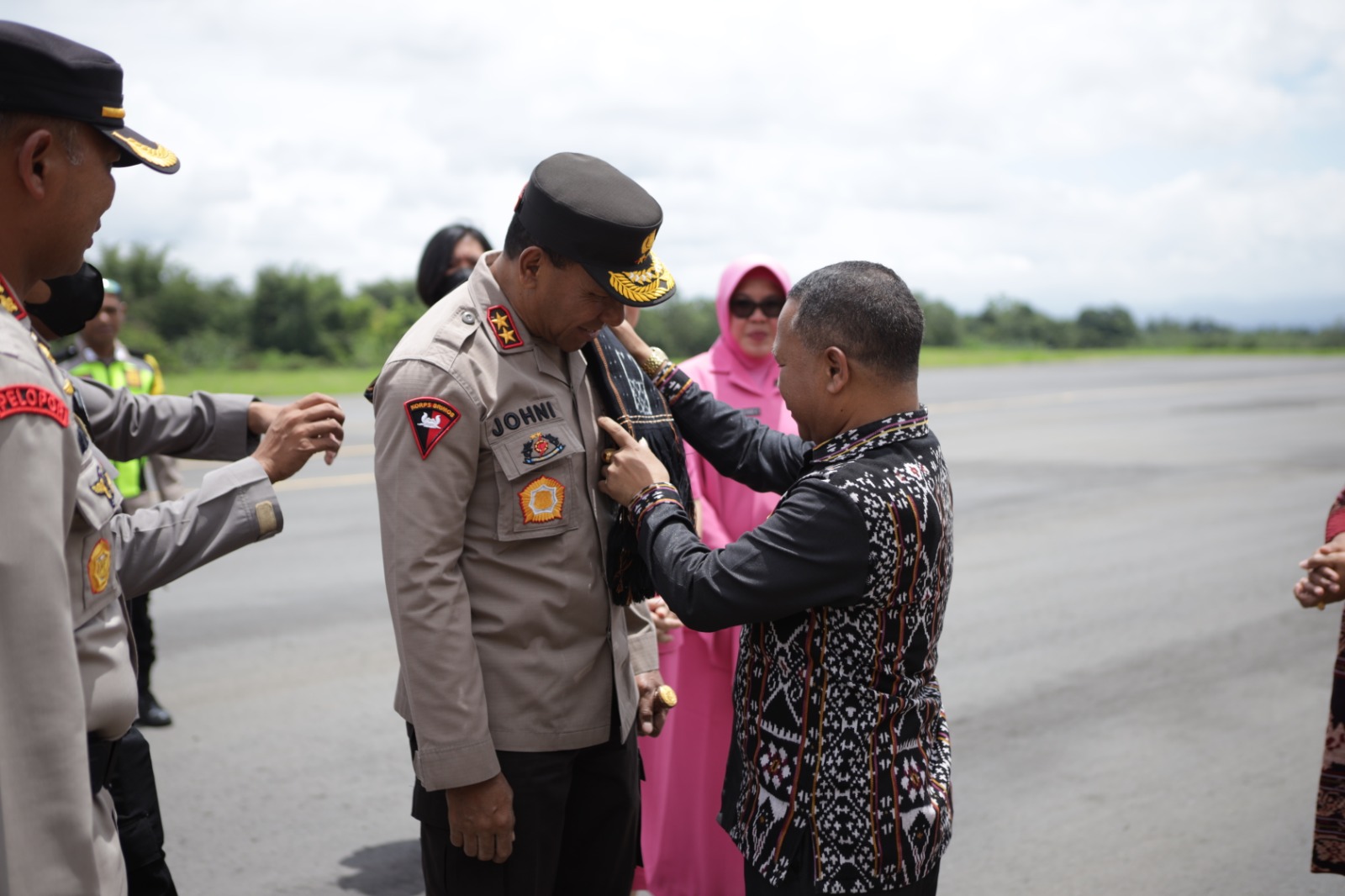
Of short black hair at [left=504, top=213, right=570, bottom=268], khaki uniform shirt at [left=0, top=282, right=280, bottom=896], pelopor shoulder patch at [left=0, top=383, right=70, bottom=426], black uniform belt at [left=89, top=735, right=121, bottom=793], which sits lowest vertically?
black uniform belt at [left=89, top=735, right=121, bottom=793]

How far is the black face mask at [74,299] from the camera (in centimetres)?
285

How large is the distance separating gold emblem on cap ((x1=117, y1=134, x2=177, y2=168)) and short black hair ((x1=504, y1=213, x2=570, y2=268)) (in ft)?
2.34

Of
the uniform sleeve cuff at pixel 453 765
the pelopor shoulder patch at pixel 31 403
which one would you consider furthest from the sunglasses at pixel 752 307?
the pelopor shoulder patch at pixel 31 403

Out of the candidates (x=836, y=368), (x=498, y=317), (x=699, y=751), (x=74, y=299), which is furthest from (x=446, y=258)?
(x=836, y=368)

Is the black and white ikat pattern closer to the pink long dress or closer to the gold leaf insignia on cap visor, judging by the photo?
the gold leaf insignia on cap visor

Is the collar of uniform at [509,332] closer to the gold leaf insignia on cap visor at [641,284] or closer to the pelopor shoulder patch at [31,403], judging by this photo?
the gold leaf insignia on cap visor at [641,284]

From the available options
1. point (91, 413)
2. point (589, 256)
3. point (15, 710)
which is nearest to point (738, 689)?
A: point (589, 256)

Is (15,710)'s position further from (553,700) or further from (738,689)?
(738,689)

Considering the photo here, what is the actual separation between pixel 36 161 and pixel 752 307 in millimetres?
2898

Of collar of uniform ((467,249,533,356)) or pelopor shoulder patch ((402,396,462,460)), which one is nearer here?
pelopor shoulder patch ((402,396,462,460))

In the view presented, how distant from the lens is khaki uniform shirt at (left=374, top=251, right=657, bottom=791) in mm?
2309

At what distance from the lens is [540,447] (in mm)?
2441

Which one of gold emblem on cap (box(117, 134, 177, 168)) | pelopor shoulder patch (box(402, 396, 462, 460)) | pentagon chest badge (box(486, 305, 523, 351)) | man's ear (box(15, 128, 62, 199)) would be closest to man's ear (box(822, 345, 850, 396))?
pentagon chest badge (box(486, 305, 523, 351))

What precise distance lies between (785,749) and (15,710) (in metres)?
1.38
